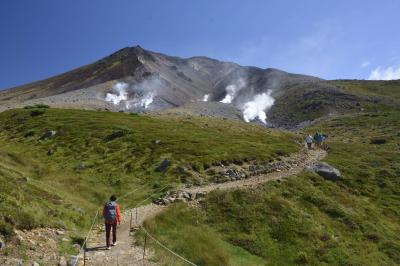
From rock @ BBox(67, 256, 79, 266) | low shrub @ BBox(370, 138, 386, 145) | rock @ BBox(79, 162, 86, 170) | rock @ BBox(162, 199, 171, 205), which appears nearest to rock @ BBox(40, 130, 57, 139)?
rock @ BBox(79, 162, 86, 170)

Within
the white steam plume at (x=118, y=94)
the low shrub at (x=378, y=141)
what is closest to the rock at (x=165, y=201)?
the low shrub at (x=378, y=141)

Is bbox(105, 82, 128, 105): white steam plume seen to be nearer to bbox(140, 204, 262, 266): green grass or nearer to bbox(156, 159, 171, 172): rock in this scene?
bbox(156, 159, 171, 172): rock

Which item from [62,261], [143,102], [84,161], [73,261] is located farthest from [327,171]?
[143,102]

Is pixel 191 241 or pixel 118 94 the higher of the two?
pixel 118 94

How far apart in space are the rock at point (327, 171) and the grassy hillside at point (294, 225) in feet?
→ 3.07

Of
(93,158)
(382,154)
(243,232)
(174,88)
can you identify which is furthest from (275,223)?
(174,88)

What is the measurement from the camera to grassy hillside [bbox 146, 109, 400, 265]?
29031 millimetres

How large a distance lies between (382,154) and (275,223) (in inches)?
1609

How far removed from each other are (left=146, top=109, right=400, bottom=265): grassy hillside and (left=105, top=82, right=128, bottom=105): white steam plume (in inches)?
4638

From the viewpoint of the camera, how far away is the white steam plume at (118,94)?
159 meters

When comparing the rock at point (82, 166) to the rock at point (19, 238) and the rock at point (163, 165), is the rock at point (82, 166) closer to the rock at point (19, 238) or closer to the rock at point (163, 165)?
the rock at point (163, 165)

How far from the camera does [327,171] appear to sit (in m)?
50.4

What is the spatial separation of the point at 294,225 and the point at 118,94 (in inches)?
5551

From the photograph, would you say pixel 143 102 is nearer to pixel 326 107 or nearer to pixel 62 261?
pixel 326 107
